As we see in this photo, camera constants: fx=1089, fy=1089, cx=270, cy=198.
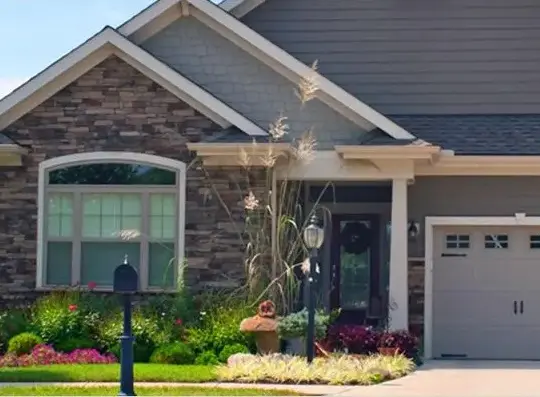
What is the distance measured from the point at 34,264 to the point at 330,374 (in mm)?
5901

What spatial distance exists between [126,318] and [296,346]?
523 cm

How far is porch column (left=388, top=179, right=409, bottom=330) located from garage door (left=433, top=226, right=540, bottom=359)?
151 centimetres

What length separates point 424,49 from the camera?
1998 centimetres

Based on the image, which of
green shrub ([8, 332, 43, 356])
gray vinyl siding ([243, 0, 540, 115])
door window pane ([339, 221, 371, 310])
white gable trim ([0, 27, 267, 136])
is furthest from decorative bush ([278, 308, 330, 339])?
gray vinyl siding ([243, 0, 540, 115])

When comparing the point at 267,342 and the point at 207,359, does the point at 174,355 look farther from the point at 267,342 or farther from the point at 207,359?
the point at 267,342

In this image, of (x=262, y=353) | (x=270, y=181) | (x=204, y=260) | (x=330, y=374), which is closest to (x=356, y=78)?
(x=270, y=181)

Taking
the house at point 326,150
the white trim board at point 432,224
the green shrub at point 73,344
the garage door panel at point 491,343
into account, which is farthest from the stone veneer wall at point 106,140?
the garage door panel at point 491,343

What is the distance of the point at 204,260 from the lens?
56.1 ft

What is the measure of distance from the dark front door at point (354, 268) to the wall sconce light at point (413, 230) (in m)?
1.79

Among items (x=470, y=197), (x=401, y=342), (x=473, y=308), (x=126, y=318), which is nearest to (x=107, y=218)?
(x=401, y=342)

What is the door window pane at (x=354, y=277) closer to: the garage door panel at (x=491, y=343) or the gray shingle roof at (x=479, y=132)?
the garage door panel at (x=491, y=343)

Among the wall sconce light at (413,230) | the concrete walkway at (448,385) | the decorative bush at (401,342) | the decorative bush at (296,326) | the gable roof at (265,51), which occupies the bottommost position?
the concrete walkway at (448,385)

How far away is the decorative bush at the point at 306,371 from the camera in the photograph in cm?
1365

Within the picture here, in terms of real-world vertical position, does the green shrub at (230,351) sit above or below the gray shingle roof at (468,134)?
below
